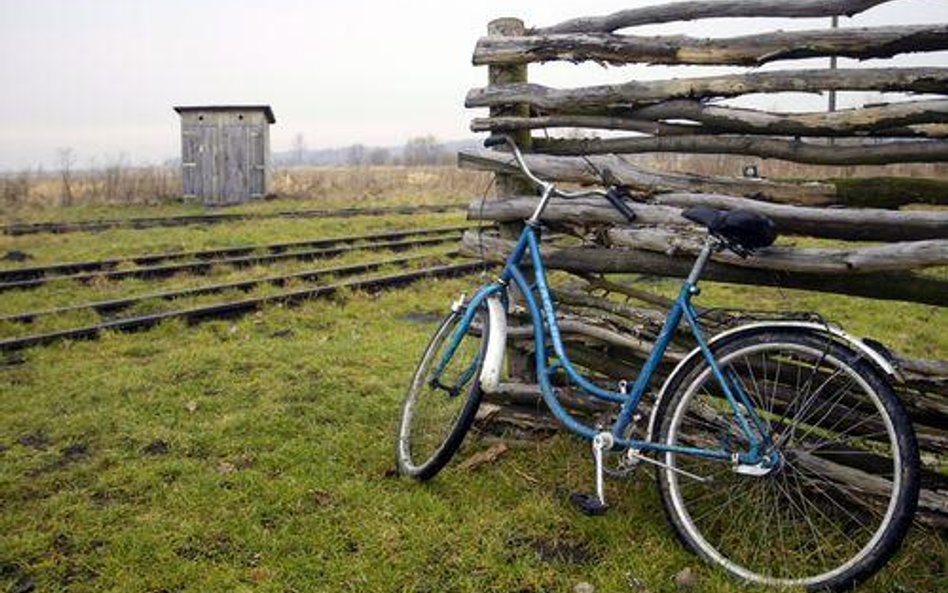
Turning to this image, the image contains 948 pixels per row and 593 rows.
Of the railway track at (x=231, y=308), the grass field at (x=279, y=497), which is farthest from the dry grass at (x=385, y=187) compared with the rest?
the grass field at (x=279, y=497)

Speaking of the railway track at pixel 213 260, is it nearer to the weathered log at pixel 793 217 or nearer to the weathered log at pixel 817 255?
the weathered log at pixel 793 217

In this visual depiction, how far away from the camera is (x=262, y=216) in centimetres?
2153

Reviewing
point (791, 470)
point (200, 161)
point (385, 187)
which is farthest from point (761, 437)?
point (385, 187)

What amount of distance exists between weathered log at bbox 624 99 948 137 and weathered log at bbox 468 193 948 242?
14.3 inches

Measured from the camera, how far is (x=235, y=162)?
85.6ft

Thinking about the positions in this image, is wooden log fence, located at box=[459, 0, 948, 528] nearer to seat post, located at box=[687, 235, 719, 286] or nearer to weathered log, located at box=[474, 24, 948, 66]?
weathered log, located at box=[474, 24, 948, 66]

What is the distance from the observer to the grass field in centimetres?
332

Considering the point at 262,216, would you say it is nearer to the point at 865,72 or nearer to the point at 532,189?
the point at 532,189

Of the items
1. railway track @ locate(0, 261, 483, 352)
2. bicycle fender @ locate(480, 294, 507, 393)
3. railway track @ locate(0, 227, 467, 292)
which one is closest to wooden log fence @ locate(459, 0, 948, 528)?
bicycle fender @ locate(480, 294, 507, 393)

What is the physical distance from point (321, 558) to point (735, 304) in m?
7.65

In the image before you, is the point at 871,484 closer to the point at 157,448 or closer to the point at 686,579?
the point at 686,579

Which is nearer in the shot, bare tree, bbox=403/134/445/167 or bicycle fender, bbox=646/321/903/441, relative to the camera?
bicycle fender, bbox=646/321/903/441

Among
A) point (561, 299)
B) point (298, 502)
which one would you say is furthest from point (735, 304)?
point (298, 502)

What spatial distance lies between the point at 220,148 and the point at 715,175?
24.5 m
